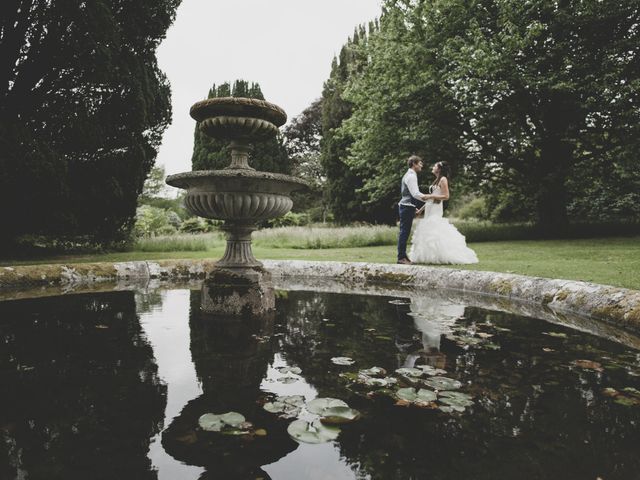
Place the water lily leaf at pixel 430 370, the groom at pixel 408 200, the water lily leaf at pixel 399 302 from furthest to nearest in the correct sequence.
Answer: the groom at pixel 408 200 → the water lily leaf at pixel 399 302 → the water lily leaf at pixel 430 370

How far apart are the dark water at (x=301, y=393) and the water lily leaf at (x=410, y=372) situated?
0.21ft

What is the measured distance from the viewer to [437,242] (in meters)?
6.95

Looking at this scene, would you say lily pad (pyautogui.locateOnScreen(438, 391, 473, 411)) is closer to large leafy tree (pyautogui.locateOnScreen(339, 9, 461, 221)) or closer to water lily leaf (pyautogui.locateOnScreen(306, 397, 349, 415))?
water lily leaf (pyautogui.locateOnScreen(306, 397, 349, 415))

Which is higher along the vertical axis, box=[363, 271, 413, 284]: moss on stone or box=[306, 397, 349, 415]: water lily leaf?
box=[363, 271, 413, 284]: moss on stone

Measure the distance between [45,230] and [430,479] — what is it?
9.46 m

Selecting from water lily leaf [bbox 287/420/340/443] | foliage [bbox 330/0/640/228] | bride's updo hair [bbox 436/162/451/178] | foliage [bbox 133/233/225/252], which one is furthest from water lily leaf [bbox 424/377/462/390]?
foliage [bbox 330/0/640/228]

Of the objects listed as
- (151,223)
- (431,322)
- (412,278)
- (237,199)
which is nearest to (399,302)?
(431,322)

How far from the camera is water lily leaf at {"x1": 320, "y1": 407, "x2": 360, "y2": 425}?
1647 mm

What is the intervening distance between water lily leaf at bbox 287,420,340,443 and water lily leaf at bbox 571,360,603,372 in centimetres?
165

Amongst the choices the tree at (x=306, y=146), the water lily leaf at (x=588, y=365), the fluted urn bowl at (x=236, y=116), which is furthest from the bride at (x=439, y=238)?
the tree at (x=306, y=146)

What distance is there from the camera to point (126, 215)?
30.6 ft

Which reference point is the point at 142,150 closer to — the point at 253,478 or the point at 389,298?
the point at 389,298

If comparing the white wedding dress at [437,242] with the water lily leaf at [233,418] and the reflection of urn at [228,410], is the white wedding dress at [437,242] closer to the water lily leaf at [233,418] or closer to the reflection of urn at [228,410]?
the reflection of urn at [228,410]

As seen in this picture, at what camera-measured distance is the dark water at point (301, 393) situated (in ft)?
4.40
